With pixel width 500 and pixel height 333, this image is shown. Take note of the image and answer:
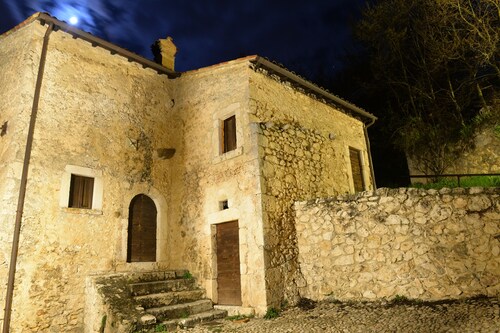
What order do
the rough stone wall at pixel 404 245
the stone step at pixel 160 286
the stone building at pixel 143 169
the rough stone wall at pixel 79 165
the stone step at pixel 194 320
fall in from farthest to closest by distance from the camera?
the stone step at pixel 160 286 → the stone building at pixel 143 169 → the rough stone wall at pixel 79 165 → the stone step at pixel 194 320 → the rough stone wall at pixel 404 245

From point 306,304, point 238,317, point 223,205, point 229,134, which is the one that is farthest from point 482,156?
point 238,317

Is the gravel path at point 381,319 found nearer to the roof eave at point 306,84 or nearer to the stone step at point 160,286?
the stone step at point 160,286

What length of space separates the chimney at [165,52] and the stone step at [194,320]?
22.6 ft

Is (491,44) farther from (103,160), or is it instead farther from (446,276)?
(103,160)

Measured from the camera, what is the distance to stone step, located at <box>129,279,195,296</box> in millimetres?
6824

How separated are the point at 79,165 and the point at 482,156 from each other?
13.7 m

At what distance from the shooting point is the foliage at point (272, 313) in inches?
244

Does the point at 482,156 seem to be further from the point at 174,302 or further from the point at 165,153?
the point at 174,302

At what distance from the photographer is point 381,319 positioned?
5.03 meters

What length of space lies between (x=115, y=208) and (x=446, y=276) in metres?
6.92

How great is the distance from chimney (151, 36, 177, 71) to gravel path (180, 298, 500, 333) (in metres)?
7.38

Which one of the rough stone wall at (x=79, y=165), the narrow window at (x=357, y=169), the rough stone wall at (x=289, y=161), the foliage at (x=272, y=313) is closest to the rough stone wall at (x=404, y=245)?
the rough stone wall at (x=289, y=161)

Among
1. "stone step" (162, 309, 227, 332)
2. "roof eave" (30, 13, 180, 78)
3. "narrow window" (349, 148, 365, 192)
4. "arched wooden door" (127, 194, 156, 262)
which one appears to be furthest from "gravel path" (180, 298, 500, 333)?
"roof eave" (30, 13, 180, 78)

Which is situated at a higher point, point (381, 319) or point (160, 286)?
point (160, 286)
